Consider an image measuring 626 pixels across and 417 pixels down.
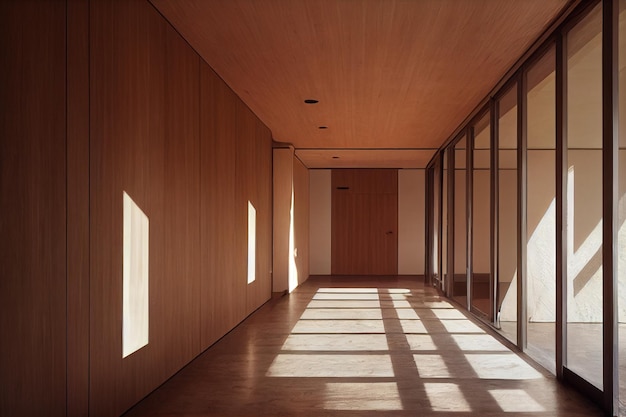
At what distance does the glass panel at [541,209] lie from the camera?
195 inches

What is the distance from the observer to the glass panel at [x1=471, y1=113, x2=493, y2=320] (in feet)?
21.8

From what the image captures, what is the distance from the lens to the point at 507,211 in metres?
5.88

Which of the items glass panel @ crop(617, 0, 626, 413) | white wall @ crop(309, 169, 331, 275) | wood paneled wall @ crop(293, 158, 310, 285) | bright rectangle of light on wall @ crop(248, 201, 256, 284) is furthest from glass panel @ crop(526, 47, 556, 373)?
white wall @ crop(309, 169, 331, 275)

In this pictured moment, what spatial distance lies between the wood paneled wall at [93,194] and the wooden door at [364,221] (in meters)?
8.82

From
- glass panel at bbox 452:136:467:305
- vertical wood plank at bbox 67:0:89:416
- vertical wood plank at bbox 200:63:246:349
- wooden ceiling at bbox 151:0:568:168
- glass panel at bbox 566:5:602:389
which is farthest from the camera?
glass panel at bbox 452:136:467:305

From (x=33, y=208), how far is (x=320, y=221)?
11.6 meters

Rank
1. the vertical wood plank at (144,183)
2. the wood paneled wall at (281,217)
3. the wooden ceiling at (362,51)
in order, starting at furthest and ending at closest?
the wood paneled wall at (281,217), the wooden ceiling at (362,51), the vertical wood plank at (144,183)

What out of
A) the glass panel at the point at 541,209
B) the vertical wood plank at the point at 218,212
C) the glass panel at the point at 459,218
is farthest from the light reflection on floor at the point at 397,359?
the glass panel at the point at 459,218

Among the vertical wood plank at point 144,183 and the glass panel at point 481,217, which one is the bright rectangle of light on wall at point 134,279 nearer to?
the vertical wood plank at point 144,183

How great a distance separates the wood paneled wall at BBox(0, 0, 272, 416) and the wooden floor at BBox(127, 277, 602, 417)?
1.12 ft

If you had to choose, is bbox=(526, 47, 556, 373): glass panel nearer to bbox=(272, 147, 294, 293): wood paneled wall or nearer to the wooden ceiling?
the wooden ceiling

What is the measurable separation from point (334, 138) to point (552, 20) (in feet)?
17.2

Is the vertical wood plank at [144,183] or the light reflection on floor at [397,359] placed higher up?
the vertical wood plank at [144,183]

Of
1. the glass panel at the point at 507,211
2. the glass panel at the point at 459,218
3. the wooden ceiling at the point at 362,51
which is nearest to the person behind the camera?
the wooden ceiling at the point at 362,51
